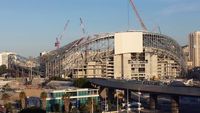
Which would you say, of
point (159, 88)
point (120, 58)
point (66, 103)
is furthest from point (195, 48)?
point (66, 103)

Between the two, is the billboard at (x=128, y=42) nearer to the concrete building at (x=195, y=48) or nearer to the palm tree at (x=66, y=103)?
the palm tree at (x=66, y=103)

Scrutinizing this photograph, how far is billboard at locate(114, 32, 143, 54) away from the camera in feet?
365

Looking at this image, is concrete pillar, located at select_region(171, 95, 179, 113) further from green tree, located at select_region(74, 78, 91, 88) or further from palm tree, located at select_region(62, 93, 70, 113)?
green tree, located at select_region(74, 78, 91, 88)

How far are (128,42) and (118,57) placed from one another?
16.8 feet

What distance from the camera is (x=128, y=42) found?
11144 cm

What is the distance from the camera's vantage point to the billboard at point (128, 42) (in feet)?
365

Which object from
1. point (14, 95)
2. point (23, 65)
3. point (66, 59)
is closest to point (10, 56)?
point (23, 65)

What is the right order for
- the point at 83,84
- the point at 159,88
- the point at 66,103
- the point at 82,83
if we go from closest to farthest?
1. the point at 66,103
2. the point at 159,88
3. the point at 83,84
4. the point at 82,83

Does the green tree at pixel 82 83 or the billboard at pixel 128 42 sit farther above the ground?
the billboard at pixel 128 42

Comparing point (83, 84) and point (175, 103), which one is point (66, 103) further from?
point (83, 84)

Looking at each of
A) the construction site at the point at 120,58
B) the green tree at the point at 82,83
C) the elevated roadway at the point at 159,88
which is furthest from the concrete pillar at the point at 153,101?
the construction site at the point at 120,58

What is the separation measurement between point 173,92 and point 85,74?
6658 cm

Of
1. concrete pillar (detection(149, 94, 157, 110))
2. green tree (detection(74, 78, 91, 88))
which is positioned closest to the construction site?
green tree (detection(74, 78, 91, 88))

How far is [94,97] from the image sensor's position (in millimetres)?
60219
